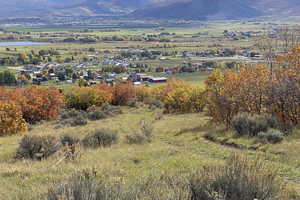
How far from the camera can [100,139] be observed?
17391 mm

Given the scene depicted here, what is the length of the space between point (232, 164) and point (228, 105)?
19317 millimetres

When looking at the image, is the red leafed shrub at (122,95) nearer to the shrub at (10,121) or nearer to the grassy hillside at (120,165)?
the shrub at (10,121)

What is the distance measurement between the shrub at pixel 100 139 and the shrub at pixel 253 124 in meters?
6.40

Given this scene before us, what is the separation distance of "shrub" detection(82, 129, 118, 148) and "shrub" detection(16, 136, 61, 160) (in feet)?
9.18

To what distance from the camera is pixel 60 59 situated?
130 metres

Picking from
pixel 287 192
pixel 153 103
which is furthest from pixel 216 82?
pixel 153 103

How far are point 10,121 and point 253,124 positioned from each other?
2181 cm

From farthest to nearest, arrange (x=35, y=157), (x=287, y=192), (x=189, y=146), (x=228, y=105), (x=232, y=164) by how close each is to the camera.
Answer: (x=228, y=105)
(x=189, y=146)
(x=35, y=157)
(x=287, y=192)
(x=232, y=164)

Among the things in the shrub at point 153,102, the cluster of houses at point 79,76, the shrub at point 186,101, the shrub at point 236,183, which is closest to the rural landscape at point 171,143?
the shrub at point 236,183

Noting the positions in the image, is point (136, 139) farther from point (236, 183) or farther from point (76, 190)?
point (76, 190)

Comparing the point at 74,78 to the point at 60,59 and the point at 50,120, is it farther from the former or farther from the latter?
the point at 50,120

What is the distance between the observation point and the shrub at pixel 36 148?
13.5 m

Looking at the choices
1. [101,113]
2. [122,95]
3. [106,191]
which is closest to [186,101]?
[101,113]

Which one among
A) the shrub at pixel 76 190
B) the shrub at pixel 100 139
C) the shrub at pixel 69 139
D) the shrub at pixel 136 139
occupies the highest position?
the shrub at pixel 76 190
